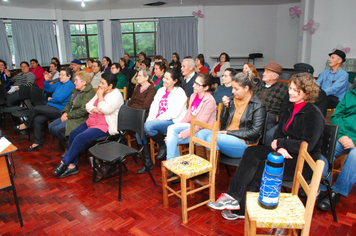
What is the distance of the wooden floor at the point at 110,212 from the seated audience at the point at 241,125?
446 millimetres

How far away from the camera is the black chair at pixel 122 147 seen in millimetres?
2557

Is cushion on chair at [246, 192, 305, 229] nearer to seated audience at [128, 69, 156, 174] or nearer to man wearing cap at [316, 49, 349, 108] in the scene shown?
seated audience at [128, 69, 156, 174]

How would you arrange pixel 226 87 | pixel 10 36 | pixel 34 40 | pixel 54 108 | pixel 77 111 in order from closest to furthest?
pixel 77 111
pixel 226 87
pixel 54 108
pixel 10 36
pixel 34 40

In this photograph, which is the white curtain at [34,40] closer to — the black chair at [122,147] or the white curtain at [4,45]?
the white curtain at [4,45]

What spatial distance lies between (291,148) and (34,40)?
9.28 m

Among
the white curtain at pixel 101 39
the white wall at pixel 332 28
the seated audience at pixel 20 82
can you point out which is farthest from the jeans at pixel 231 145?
the white curtain at pixel 101 39

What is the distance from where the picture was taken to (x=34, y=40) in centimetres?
879

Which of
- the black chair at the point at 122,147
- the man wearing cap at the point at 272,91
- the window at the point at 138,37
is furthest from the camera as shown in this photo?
the window at the point at 138,37

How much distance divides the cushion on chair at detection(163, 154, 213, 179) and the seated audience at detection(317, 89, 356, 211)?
959 mm

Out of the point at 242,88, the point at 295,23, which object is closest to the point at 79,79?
the point at 242,88

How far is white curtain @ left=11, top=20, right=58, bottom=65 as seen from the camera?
27.8ft

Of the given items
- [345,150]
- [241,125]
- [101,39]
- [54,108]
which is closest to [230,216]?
[241,125]

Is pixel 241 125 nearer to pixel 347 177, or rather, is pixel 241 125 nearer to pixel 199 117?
pixel 199 117

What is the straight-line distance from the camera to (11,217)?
235cm
